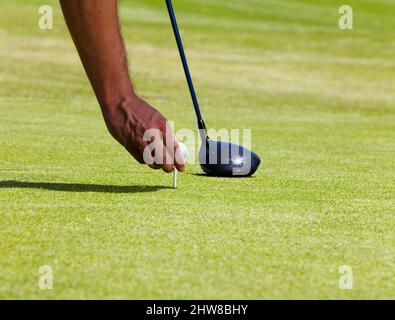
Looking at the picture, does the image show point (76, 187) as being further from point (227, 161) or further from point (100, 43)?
point (100, 43)

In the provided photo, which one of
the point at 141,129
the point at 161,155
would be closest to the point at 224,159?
the point at 161,155

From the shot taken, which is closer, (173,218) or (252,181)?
(173,218)

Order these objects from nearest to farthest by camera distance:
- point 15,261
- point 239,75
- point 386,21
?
point 15,261 → point 239,75 → point 386,21

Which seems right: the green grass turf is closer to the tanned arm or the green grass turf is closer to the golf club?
the golf club

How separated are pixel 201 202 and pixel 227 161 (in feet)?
4.09

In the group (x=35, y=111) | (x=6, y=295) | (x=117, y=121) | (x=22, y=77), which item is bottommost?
(x=6, y=295)

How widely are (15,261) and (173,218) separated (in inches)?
45.4

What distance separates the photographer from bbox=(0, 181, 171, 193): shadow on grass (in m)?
5.76

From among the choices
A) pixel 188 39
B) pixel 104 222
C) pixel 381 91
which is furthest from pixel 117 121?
pixel 188 39

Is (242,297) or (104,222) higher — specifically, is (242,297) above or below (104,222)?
below

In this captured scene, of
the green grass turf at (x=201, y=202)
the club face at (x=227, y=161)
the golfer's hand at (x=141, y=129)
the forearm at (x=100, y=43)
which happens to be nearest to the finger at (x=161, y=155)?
the golfer's hand at (x=141, y=129)

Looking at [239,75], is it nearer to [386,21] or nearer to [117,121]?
[386,21]

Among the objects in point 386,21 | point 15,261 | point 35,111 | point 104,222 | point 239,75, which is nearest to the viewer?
point 15,261

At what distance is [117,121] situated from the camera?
4.79 metres
